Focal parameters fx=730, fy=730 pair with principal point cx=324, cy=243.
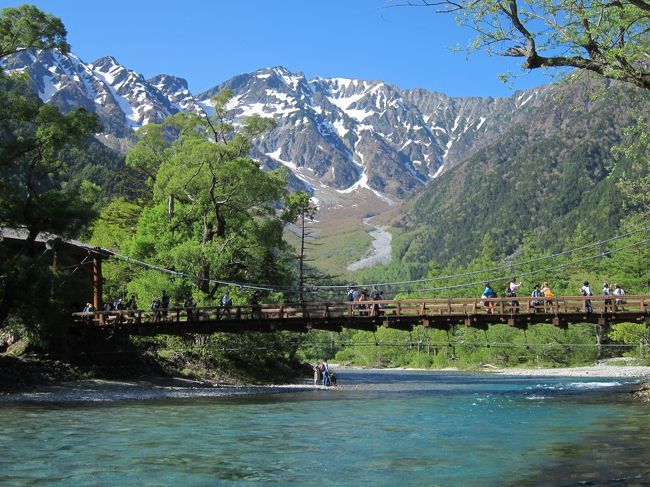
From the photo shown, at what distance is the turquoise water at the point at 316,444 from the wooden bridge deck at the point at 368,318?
7.71 meters

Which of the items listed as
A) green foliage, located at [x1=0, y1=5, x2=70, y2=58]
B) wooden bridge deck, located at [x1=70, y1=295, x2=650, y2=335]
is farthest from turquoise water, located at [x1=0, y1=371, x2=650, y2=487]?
green foliage, located at [x1=0, y1=5, x2=70, y2=58]

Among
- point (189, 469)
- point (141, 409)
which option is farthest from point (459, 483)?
point (141, 409)

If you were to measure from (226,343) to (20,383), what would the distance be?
1657 centimetres

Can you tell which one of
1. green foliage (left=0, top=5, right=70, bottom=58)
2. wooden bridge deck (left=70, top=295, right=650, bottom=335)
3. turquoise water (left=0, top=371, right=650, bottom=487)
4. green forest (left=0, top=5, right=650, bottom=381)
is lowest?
turquoise water (left=0, top=371, right=650, bottom=487)

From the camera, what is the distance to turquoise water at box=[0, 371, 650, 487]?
500 inches

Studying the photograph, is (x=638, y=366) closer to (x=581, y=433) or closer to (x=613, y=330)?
(x=613, y=330)

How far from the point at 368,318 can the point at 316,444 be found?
19495 mm

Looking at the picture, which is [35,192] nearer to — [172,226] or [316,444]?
[172,226]

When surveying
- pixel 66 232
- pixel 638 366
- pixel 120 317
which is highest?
pixel 66 232

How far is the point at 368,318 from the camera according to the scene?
119ft

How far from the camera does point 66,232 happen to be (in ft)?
100

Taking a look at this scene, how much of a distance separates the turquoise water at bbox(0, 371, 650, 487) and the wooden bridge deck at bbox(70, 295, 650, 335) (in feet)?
25.3

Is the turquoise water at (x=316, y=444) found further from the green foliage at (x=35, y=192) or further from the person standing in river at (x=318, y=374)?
the person standing in river at (x=318, y=374)

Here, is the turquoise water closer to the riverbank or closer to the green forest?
the green forest
